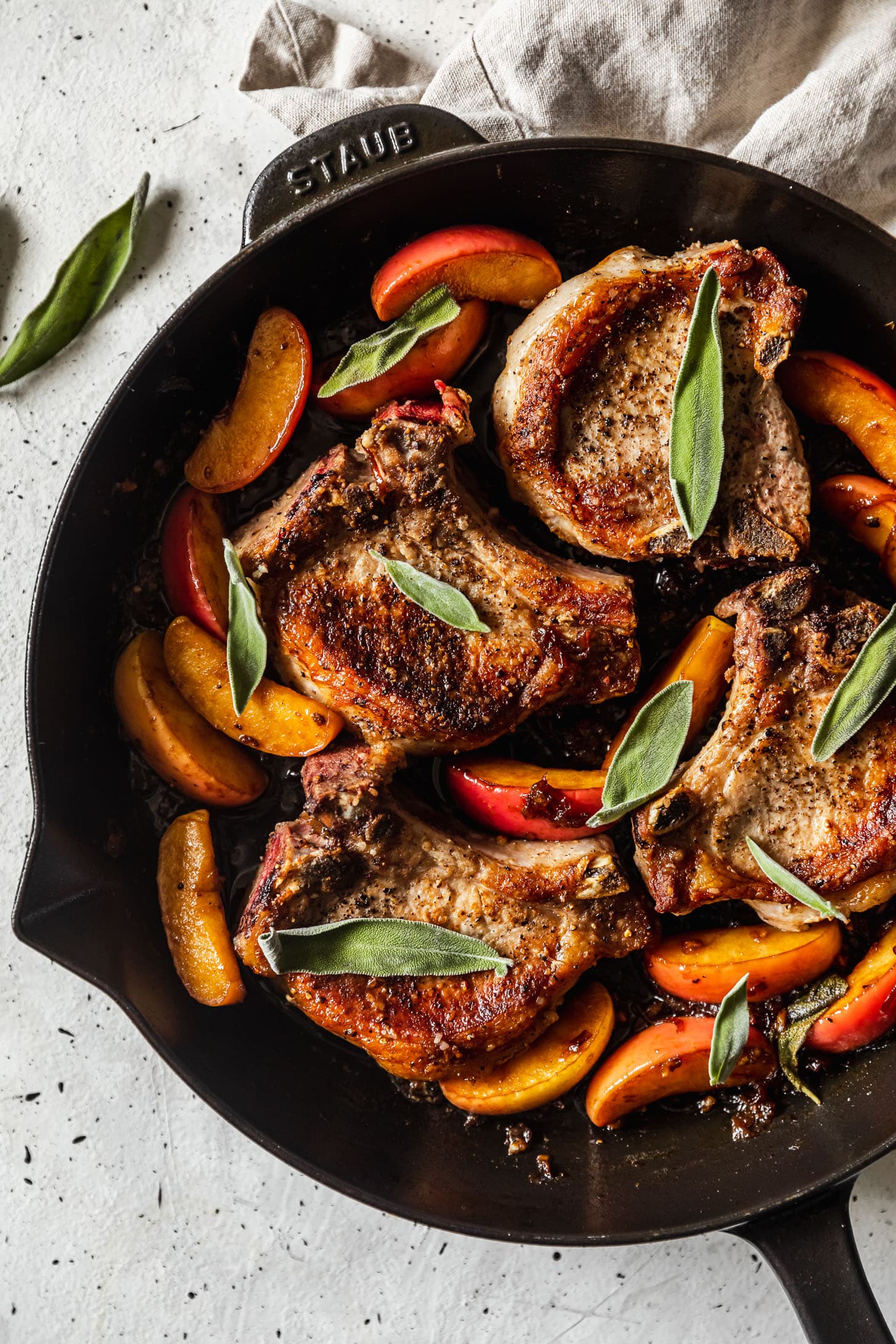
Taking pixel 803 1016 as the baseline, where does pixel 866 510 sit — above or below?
above

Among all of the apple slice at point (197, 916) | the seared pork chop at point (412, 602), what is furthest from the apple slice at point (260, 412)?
the apple slice at point (197, 916)

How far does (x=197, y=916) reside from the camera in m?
2.66

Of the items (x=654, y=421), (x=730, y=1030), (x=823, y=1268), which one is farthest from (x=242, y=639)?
(x=823, y=1268)

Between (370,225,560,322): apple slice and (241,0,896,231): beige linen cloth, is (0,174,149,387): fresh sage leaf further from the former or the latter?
(370,225,560,322): apple slice

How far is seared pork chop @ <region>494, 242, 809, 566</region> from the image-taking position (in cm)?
254

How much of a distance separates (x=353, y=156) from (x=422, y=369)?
1.76 ft

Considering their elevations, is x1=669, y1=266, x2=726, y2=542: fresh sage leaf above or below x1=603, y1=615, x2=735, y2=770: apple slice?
above

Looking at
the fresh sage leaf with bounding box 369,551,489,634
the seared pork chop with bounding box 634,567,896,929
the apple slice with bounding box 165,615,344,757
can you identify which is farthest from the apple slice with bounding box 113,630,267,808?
the seared pork chop with bounding box 634,567,896,929

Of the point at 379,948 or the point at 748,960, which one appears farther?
the point at 748,960

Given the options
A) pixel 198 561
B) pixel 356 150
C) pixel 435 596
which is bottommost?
pixel 198 561

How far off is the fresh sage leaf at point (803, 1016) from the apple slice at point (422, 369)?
179 centimetres

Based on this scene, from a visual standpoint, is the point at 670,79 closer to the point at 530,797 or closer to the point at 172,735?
the point at 530,797

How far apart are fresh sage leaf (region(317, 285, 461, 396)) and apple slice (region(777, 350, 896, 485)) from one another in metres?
0.88

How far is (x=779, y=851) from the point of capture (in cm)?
257
